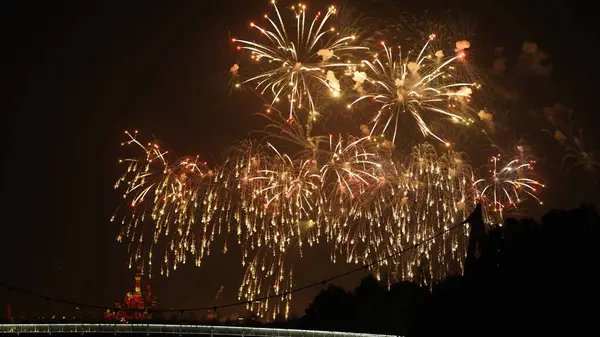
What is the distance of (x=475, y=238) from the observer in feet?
153

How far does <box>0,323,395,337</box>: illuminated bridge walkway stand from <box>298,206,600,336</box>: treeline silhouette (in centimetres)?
1016

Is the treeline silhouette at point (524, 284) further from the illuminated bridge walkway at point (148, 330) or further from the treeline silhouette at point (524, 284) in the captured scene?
the illuminated bridge walkway at point (148, 330)

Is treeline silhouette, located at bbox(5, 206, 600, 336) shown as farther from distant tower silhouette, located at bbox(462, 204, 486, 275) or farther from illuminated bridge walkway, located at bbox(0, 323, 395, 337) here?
illuminated bridge walkway, located at bbox(0, 323, 395, 337)

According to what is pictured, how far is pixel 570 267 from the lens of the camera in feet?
147

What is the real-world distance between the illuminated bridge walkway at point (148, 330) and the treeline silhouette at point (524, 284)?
10.2m

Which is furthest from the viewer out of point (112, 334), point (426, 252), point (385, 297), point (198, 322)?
point (385, 297)

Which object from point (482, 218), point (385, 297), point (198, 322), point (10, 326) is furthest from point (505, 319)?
point (10, 326)

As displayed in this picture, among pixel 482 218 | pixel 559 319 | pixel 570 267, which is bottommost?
pixel 559 319

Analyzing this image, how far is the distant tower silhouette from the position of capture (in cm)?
4581

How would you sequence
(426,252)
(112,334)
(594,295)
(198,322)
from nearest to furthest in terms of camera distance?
(594,295) → (426,252) → (112,334) → (198,322)

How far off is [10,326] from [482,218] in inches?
1526

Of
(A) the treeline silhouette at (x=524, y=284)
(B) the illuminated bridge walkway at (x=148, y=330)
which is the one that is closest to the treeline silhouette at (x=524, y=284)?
(A) the treeline silhouette at (x=524, y=284)

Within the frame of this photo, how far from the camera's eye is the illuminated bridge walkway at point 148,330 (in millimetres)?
58094

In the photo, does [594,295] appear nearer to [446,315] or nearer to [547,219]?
[547,219]
